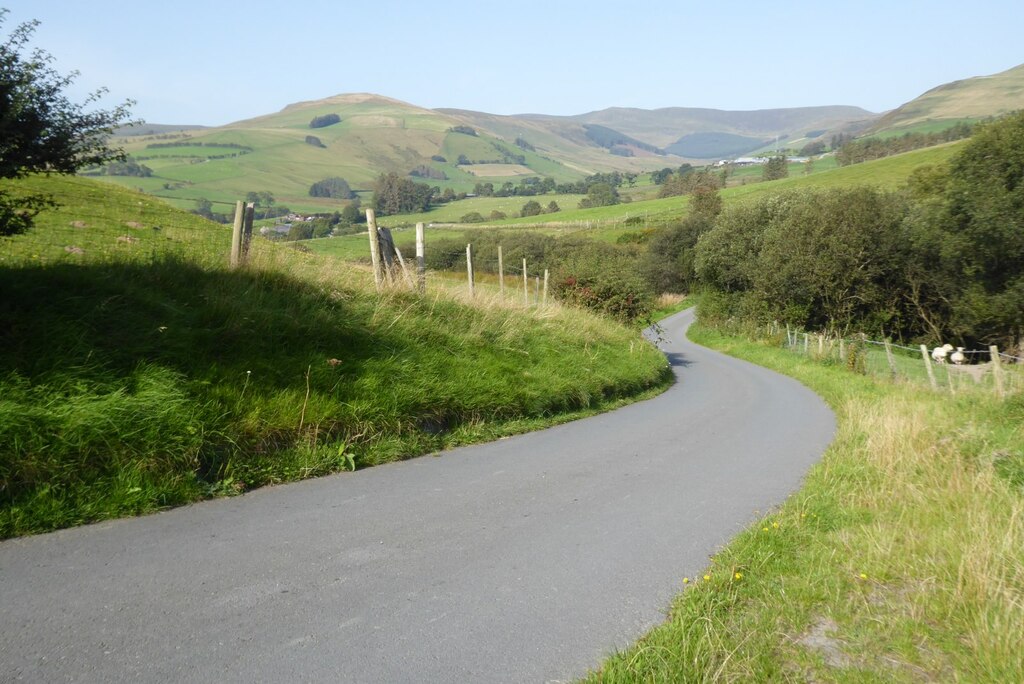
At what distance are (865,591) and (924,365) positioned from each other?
27.0 meters

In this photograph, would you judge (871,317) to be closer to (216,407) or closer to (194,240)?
(194,240)

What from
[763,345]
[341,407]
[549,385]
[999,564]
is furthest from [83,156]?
[763,345]

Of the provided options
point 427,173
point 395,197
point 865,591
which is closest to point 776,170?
A: point 395,197

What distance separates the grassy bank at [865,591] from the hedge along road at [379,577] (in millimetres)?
348

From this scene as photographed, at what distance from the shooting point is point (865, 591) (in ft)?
15.4

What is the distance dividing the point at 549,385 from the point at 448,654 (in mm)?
7898

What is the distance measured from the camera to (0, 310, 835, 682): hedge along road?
3551mm

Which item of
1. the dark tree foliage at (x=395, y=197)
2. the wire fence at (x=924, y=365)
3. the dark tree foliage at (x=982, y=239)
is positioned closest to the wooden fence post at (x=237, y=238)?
the wire fence at (x=924, y=365)

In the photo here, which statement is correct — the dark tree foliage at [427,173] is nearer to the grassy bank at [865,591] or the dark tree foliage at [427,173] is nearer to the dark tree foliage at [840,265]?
the dark tree foliage at [840,265]

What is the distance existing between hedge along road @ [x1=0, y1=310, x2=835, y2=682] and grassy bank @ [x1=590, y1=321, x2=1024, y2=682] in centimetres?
35

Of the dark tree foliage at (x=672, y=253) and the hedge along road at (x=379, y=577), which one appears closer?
the hedge along road at (x=379, y=577)

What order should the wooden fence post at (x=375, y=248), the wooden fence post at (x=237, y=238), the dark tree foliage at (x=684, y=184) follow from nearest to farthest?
the wooden fence post at (x=237, y=238)
the wooden fence post at (x=375, y=248)
the dark tree foliage at (x=684, y=184)

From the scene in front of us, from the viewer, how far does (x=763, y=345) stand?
4112cm

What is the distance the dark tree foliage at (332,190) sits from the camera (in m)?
123
